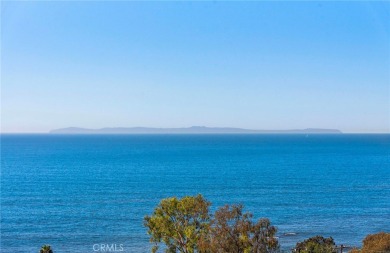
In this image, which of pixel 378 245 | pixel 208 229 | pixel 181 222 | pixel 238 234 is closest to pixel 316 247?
pixel 378 245

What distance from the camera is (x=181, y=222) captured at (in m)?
26.9

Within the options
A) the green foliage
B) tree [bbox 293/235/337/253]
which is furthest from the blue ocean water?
the green foliage

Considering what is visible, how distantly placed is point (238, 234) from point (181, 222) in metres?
6.14

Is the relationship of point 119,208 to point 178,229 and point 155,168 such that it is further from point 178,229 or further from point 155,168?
point 155,168

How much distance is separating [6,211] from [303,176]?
66.8 metres

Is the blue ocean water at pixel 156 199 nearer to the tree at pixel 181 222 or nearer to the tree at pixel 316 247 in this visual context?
the tree at pixel 316 247

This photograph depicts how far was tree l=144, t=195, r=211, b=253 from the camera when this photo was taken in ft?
85.9

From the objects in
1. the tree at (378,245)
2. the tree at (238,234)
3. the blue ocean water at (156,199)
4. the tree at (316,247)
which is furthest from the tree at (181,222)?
the blue ocean water at (156,199)

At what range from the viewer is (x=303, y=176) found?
348ft

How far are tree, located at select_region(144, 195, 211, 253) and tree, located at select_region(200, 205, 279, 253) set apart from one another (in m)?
4.05

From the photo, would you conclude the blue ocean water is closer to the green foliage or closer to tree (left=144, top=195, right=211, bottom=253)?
tree (left=144, top=195, right=211, bottom=253)

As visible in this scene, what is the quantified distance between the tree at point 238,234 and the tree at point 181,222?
4052 millimetres

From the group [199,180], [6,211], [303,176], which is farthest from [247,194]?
[6,211]

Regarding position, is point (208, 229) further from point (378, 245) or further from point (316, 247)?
point (316, 247)
